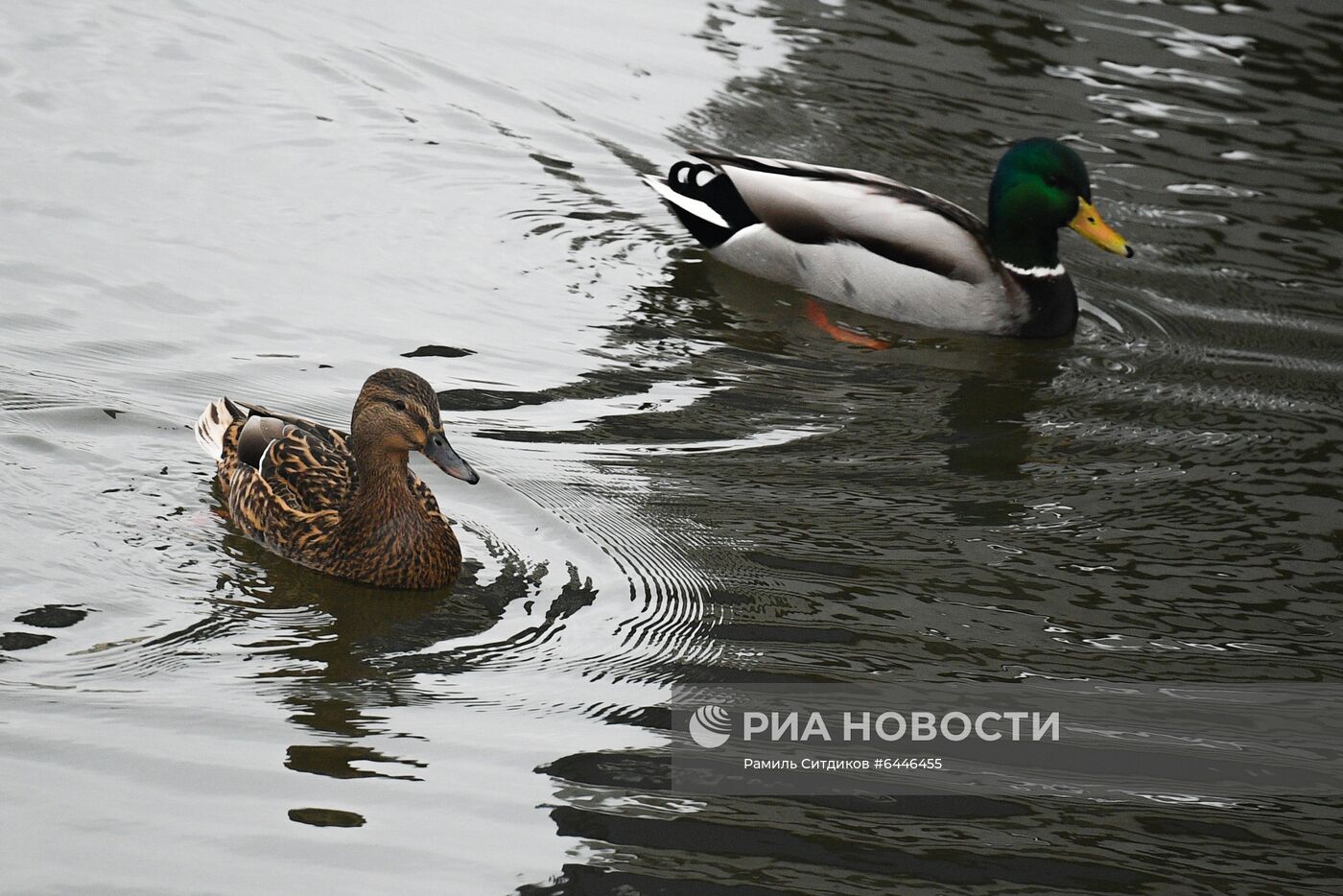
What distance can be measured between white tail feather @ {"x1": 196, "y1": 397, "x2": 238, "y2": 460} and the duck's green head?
456 cm

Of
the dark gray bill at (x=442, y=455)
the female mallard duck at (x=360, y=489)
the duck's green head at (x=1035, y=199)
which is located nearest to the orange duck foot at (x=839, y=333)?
the duck's green head at (x=1035, y=199)

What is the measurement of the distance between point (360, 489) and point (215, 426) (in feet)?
2.92

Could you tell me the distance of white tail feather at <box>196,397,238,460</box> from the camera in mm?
6793

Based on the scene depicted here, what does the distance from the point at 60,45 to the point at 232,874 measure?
8.78 meters

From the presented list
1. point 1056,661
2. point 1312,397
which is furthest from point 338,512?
point 1312,397

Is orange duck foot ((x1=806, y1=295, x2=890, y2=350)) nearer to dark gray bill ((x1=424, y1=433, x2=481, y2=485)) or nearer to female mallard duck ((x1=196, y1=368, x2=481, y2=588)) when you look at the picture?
female mallard duck ((x1=196, y1=368, x2=481, y2=588))

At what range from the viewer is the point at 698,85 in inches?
490

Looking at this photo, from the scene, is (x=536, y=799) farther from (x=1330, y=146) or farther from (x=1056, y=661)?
(x=1330, y=146)

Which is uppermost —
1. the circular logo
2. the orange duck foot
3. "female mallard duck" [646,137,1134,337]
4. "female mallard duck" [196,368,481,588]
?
"female mallard duck" [646,137,1134,337]

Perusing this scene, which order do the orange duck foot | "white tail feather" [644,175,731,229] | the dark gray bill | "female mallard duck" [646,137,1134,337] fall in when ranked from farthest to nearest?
"white tail feather" [644,175,731,229] → "female mallard duck" [646,137,1134,337] → the orange duck foot → the dark gray bill

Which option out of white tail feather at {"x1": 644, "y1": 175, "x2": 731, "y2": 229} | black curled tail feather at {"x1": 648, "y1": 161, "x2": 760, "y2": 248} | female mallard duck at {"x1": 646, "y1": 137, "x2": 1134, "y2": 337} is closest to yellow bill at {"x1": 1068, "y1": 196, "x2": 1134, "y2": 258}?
female mallard duck at {"x1": 646, "y1": 137, "x2": 1134, "y2": 337}

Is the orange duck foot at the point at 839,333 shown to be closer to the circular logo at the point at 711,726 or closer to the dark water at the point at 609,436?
the dark water at the point at 609,436

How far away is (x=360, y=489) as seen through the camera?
20.7 feet

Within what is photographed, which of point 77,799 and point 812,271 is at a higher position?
point 812,271
